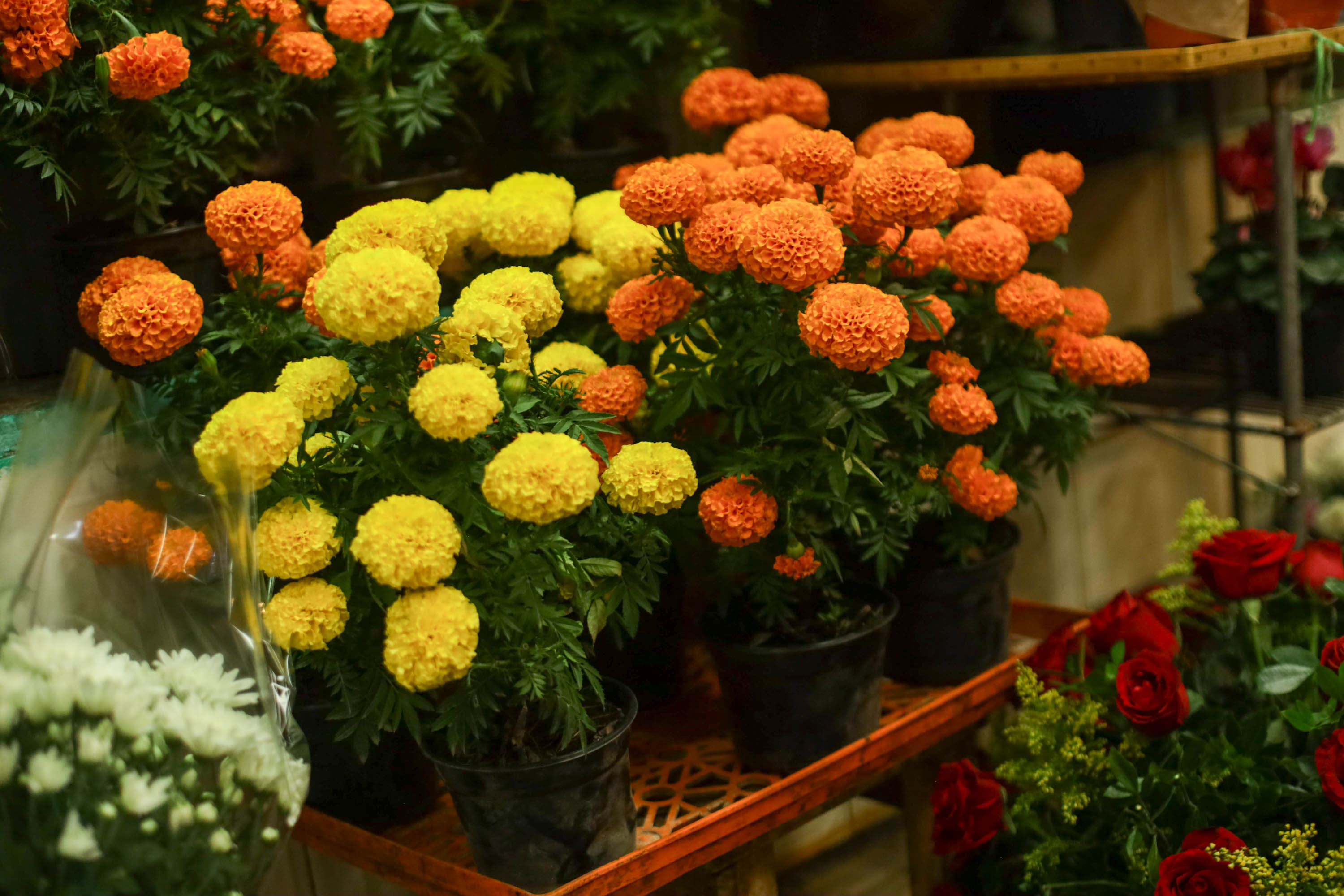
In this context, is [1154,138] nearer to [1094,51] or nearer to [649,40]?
[1094,51]

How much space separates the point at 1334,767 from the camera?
41.4 inches

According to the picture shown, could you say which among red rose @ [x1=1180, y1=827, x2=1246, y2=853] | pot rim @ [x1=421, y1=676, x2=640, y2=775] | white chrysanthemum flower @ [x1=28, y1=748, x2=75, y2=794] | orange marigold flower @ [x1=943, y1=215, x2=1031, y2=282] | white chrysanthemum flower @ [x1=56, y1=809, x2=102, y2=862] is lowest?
red rose @ [x1=1180, y1=827, x2=1246, y2=853]

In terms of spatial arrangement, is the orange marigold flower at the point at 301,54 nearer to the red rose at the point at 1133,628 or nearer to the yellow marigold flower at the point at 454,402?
the yellow marigold flower at the point at 454,402

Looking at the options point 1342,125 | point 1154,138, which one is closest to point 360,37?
point 1154,138

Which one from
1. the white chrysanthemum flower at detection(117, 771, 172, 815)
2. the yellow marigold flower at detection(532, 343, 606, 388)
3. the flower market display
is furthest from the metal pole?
the white chrysanthemum flower at detection(117, 771, 172, 815)

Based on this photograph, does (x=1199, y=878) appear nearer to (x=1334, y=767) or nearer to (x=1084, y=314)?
(x=1334, y=767)

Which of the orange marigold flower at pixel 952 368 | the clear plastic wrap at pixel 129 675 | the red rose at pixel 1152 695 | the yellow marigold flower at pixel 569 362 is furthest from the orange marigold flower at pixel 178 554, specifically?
the red rose at pixel 1152 695

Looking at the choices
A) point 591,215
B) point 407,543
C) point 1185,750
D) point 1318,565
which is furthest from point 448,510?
point 1318,565

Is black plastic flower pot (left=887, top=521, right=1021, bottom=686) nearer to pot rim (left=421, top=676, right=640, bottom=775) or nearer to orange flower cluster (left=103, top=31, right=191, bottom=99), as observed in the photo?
pot rim (left=421, top=676, right=640, bottom=775)

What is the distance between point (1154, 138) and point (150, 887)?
1.78 m

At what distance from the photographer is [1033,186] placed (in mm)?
1208

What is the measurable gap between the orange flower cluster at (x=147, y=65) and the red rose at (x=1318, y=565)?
1.21m

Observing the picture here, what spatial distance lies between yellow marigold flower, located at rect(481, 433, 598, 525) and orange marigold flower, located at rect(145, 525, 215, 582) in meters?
0.21

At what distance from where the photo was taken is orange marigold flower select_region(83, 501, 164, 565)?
2.74ft
